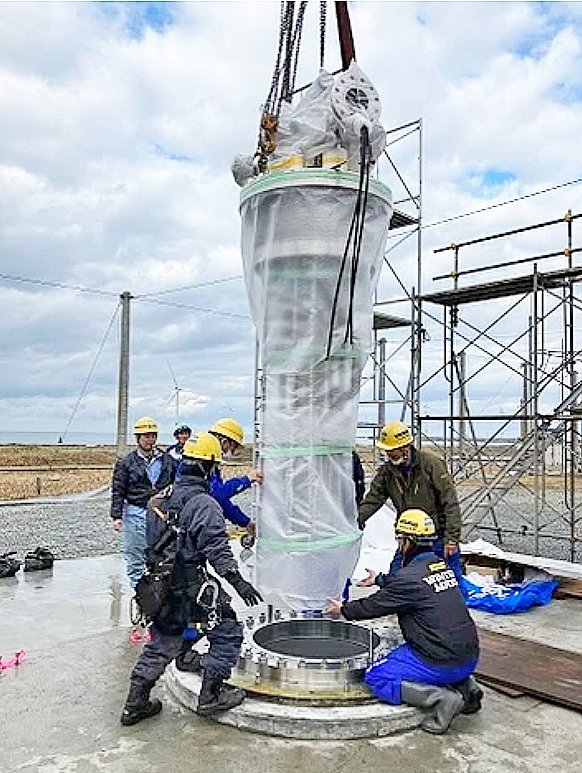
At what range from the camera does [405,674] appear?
3887 millimetres

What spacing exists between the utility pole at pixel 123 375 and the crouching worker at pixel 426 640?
1405cm

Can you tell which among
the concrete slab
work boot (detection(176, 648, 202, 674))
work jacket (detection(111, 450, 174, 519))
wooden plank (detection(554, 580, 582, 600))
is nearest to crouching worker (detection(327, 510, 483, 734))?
the concrete slab

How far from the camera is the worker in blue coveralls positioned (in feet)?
14.1

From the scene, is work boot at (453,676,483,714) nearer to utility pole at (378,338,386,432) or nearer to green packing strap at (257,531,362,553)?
green packing strap at (257,531,362,553)

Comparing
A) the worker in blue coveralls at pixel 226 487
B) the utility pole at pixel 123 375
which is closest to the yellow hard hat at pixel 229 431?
the worker in blue coveralls at pixel 226 487

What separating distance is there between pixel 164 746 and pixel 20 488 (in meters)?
17.7

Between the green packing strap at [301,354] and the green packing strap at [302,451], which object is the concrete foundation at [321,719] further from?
the green packing strap at [301,354]

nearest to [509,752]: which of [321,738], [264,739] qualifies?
[321,738]

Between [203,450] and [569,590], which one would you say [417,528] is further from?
[569,590]

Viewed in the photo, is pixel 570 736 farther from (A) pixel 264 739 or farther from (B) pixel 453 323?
(B) pixel 453 323

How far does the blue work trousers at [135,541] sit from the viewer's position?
608cm

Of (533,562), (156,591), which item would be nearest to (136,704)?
(156,591)

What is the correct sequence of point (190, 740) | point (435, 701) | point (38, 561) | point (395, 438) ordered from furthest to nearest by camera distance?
point (38, 561) < point (395, 438) < point (435, 701) < point (190, 740)

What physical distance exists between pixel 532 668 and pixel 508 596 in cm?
187
